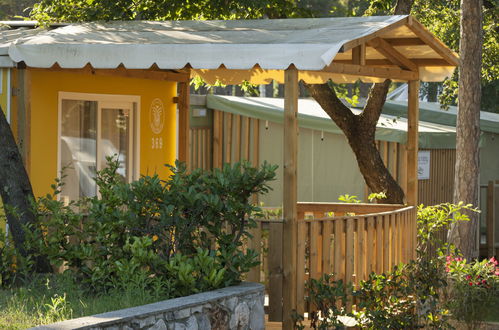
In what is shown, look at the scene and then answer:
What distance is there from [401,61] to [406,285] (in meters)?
2.58

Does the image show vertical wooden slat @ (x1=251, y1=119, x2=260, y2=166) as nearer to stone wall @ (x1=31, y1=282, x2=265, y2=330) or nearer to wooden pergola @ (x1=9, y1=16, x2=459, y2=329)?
wooden pergola @ (x1=9, y1=16, x2=459, y2=329)

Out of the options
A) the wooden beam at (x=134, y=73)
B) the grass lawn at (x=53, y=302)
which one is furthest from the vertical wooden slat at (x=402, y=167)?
the grass lawn at (x=53, y=302)

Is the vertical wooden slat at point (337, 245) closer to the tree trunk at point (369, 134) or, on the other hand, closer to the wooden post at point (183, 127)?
the wooden post at point (183, 127)

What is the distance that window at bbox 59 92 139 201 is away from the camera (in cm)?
1052

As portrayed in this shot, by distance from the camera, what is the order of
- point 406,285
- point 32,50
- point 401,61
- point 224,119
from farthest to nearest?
1. point 224,119
2. point 401,61
3. point 406,285
4. point 32,50

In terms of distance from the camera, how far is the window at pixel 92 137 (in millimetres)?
10523

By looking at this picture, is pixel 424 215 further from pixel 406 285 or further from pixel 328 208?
pixel 406 285

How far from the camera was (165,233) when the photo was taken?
7559mm

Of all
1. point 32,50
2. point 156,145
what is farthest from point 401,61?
point 32,50

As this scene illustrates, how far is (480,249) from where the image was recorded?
15.6 m

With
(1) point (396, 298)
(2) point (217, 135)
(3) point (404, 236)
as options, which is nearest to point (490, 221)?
(2) point (217, 135)

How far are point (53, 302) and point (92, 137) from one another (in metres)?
4.89

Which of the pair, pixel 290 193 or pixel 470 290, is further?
pixel 470 290

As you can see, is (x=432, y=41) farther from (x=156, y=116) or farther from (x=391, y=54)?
(x=156, y=116)
